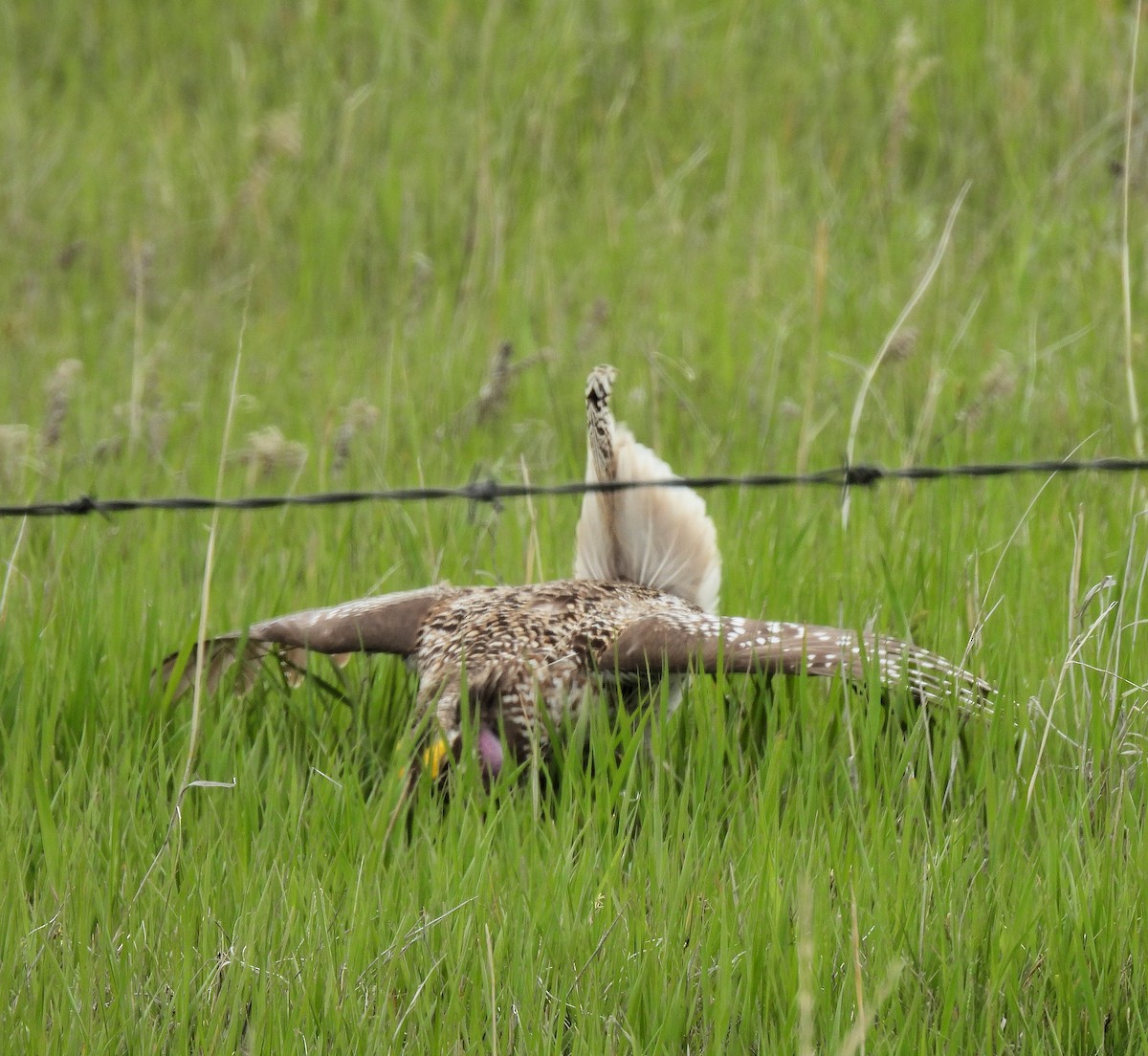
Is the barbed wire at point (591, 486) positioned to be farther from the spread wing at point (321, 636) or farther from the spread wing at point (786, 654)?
the spread wing at point (321, 636)

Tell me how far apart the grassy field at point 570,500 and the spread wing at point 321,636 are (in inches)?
4.9

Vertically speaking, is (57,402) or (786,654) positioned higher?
(57,402)

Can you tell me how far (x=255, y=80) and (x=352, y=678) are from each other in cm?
563

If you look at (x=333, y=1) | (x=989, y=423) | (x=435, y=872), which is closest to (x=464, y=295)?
(x=989, y=423)

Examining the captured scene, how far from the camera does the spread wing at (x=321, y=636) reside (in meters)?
3.73

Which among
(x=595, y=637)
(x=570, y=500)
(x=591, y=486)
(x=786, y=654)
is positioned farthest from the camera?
(x=570, y=500)

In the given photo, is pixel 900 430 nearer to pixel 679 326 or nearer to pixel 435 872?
pixel 679 326

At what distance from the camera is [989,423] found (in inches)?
220

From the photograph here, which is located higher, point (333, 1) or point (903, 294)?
point (333, 1)

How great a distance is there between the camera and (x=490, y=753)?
136 inches

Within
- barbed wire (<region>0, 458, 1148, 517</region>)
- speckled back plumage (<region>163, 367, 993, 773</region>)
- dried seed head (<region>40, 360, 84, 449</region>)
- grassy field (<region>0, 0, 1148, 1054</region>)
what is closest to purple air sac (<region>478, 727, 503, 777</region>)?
speckled back plumage (<region>163, 367, 993, 773</region>)

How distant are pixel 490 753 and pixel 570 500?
1.73m

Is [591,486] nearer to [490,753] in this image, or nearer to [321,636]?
[490,753]

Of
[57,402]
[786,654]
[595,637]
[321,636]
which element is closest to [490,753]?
[595,637]
